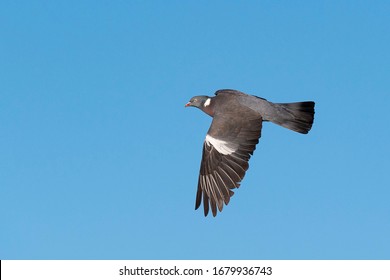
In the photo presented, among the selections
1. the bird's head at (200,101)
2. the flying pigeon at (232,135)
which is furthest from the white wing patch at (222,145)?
the bird's head at (200,101)

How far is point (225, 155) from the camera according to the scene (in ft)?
36.4

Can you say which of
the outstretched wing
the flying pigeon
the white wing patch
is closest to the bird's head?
the flying pigeon

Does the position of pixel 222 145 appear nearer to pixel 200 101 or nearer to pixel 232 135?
pixel 232 135

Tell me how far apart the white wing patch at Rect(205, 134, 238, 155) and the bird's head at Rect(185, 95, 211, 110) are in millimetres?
1795

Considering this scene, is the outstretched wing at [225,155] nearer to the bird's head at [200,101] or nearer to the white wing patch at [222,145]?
the white wing patch at [222,145]

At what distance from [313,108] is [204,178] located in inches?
123

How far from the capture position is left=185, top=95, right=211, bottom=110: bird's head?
13172 millimetres

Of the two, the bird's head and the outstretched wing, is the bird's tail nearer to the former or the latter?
the outstretched wing

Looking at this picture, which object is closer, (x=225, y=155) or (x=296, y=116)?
(x=225, y=155)

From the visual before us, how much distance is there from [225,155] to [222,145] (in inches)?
8.8

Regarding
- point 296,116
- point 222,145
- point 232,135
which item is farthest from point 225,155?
point 296,116

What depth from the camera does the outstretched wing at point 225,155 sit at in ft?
35.4
